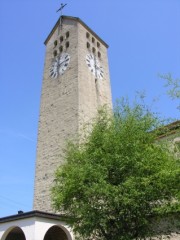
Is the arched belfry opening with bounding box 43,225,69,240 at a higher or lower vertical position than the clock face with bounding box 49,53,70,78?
lower

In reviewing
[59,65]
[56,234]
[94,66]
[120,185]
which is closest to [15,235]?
[56,234]

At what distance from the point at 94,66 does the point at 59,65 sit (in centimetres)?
278

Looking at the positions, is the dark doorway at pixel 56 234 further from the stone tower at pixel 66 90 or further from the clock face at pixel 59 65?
the clock face at pixel 59 65

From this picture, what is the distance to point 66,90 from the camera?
21.2m

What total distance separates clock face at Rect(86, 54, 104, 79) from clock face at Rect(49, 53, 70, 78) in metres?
1.67

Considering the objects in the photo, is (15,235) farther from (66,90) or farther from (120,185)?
(66,90)

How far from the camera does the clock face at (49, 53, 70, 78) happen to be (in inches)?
893

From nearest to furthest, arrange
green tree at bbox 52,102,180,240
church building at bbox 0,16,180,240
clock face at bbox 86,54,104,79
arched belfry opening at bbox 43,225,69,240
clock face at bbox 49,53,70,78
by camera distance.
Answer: green tree at bbox 52,102,180,240
arched belfry opening at bbox 43,225,69,240
church building at bbox 0,16,180,240
clock face at bbox 49,53,70,78
clock face at bbox 86,54,104,79

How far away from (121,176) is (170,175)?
78.3 inches

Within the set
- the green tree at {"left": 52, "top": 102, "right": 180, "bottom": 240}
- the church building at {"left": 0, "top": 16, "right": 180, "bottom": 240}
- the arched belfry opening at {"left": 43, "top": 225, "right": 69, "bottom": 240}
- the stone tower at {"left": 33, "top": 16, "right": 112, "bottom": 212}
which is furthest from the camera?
the stone tower at {"left": 33, "top": 16, "right": 112, "bottom": 212}

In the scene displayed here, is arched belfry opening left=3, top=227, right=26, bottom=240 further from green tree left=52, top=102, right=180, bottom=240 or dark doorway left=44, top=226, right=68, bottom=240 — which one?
green tree left=52, top=102, right=180, bottom=240

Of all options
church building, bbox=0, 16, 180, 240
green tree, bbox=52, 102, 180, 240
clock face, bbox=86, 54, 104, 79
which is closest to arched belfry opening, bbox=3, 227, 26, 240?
church building, bbox=0, 16, 180, 240

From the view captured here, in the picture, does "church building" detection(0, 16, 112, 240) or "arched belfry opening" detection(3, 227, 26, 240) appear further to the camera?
"church building" detection(0, 16, 112, 240)

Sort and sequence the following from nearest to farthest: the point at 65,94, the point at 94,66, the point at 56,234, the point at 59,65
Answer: the point at 56,234 → the point at 65,94 → the point at 59,65 → the point at 94,66
